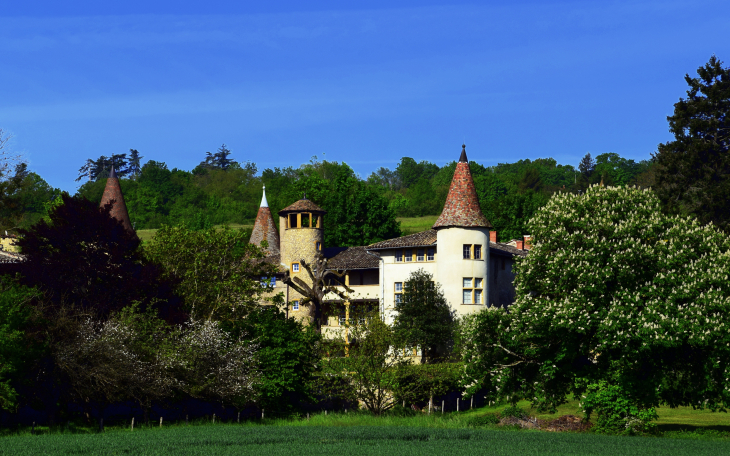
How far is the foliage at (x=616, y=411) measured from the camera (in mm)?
33688

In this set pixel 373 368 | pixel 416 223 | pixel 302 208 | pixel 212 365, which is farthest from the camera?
pixel 416 223

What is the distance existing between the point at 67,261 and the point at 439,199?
106308mm

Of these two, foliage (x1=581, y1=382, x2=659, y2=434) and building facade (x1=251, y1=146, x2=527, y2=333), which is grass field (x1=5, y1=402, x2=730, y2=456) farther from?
building facade (x1=251, y1=146, x2=527, y2=333)

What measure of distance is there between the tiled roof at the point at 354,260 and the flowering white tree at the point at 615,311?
77.4 ft

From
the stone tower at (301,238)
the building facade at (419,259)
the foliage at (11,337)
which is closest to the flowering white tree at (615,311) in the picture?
the building facade at (419,259)

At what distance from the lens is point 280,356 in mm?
44250

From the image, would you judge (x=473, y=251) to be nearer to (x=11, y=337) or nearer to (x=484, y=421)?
(x=484, y=421)

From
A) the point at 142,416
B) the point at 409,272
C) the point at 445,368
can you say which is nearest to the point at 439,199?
the point at 409,272

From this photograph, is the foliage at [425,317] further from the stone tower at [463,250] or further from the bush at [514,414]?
the bush at [514,414]

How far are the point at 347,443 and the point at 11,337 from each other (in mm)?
13537

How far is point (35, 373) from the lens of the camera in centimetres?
3425

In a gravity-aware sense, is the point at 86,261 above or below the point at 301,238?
below

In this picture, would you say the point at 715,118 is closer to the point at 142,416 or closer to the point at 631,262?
the point at 631,262

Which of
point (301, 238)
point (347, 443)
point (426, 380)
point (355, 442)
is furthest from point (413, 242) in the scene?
point (347, 443)
